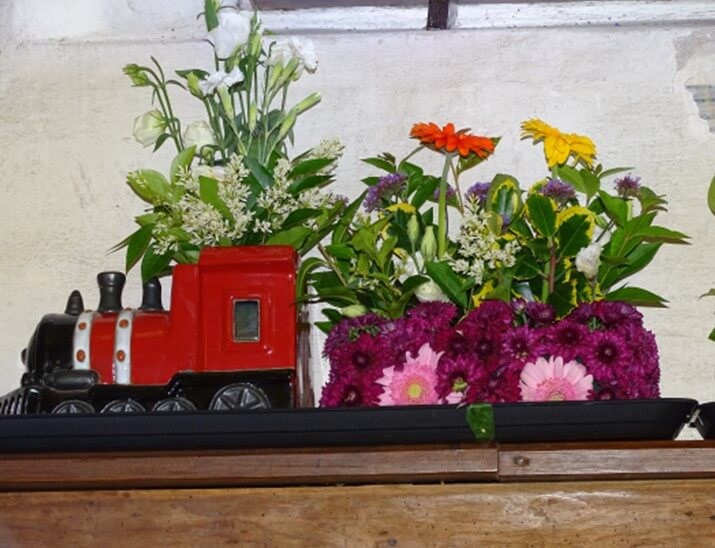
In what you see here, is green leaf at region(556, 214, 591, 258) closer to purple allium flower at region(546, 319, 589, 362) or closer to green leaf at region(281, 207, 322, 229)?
purple allium flower at region(546, 319, 589, 362)

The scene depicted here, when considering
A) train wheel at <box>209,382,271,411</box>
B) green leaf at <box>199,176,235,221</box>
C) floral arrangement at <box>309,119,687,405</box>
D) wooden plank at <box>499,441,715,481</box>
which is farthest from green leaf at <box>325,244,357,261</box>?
wooden plank at <box>499,441,715,481</box>

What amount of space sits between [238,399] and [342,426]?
11cm

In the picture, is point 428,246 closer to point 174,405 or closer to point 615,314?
point 615,314

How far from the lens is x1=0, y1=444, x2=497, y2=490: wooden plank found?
1.12m

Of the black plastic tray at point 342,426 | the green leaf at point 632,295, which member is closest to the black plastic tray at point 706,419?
the black plastic tray at point 342,426

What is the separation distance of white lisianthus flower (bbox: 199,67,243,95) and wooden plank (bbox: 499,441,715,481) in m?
0.56

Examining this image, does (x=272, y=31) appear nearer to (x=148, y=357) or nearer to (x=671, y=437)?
(x=148, y=357)

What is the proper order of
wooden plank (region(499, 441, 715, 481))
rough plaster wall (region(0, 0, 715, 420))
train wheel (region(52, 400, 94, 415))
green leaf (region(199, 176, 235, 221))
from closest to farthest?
wooden plank (region(499, 441, 715, 481))
train wheel (region(52, 400, 94, 415))
green leaf (region(199, 176, 235, 221))
rough plaster wall (region(0, 0, 715, 420))

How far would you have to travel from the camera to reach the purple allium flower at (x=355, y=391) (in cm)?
124

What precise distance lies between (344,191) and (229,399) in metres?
0.46

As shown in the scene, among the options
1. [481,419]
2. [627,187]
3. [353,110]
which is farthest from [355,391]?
[353,110]

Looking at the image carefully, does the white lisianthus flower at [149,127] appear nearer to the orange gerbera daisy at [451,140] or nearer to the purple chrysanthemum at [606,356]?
the orange gerbera daisy at [451,140]

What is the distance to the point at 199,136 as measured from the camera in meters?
1.45

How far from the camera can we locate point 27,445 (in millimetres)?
1198
